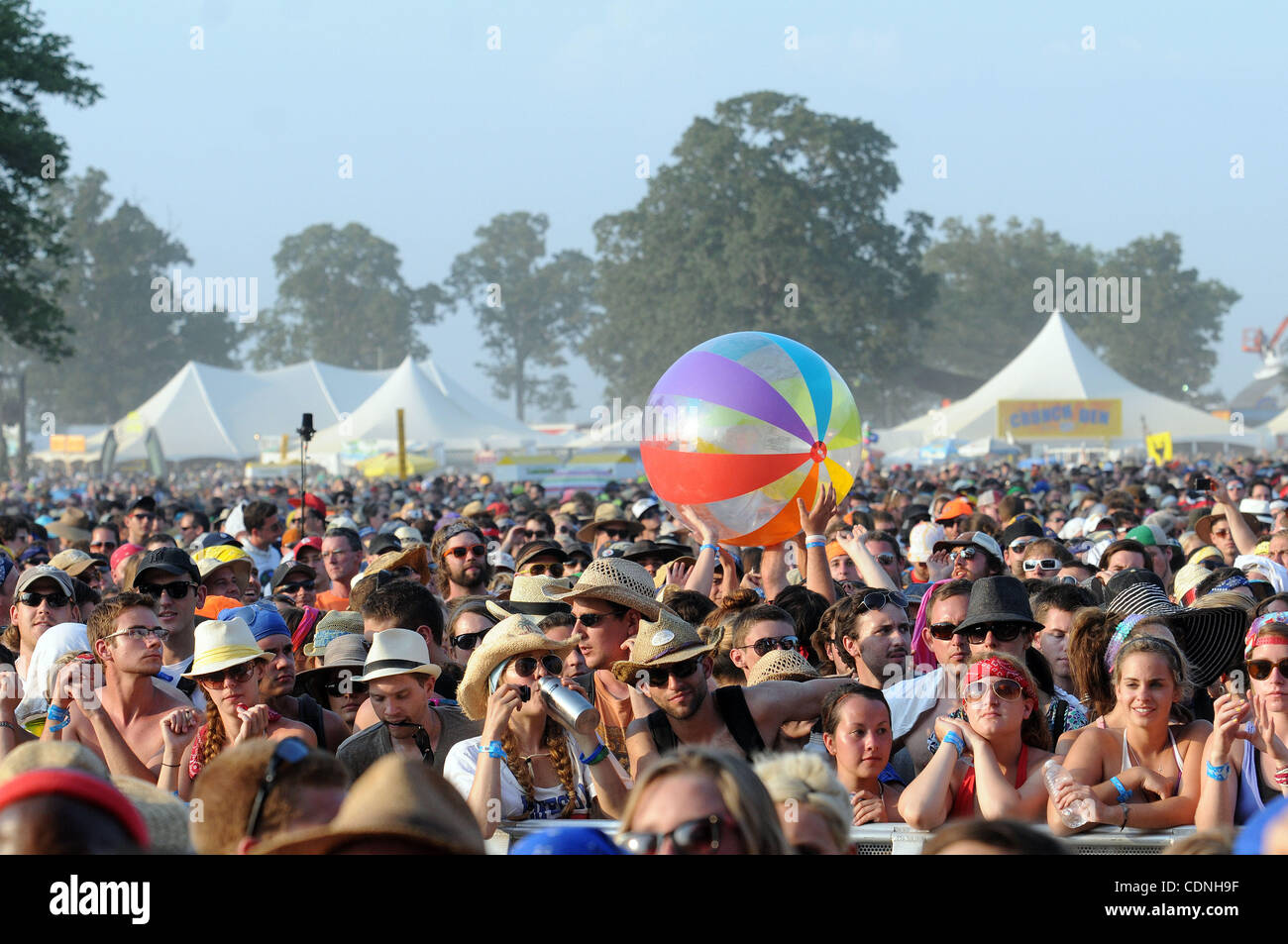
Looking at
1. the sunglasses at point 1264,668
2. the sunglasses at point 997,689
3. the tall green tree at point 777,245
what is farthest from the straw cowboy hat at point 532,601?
the tall green tree at point 777,245

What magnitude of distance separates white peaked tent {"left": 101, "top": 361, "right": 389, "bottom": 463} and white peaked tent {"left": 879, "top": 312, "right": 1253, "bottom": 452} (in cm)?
2137

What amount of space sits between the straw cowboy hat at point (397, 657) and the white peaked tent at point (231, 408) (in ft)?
150

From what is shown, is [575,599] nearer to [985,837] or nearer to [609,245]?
[985,837]

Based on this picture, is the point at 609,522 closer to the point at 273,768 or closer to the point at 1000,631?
the point at 1000,631

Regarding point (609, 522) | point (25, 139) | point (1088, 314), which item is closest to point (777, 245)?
point (1088, 314)

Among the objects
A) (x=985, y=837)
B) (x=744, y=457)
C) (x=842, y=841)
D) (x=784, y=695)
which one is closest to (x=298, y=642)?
(x=744, y=457)

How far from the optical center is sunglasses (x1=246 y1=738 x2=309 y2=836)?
8.91ft

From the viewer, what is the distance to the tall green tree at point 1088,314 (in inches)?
3578

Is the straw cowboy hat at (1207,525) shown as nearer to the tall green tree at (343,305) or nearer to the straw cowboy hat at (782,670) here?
the straw cowboy hat at (782,670)

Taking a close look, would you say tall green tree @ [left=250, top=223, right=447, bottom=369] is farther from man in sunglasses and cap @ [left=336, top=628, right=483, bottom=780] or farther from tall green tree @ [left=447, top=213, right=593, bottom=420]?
man in sunglasses and cap @ [left=336, top=628, right=483, bottom=780]

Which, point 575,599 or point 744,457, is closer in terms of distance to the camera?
point 575,599
